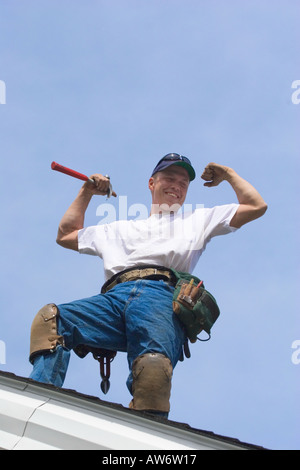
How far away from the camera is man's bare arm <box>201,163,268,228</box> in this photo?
20.2 feet

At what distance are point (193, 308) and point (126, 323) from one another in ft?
1.52

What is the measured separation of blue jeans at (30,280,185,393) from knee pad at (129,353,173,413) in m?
0.10

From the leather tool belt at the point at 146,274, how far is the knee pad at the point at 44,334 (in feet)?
2.21

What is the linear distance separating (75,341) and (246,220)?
155cm

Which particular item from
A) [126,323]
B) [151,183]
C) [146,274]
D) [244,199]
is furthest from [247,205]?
[126,323]

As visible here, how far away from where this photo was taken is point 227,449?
12.7ft

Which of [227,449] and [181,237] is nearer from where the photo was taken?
[227,449]

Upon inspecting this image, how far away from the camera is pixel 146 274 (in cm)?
601

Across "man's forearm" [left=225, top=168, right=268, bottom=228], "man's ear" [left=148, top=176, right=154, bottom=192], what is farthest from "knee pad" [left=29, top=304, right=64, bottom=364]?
"man's ear" [left=148, top=176, right=154, bottom=192]

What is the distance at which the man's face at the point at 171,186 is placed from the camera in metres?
6.71

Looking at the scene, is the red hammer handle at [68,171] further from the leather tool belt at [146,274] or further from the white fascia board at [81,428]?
the white fascia board at [81,428]

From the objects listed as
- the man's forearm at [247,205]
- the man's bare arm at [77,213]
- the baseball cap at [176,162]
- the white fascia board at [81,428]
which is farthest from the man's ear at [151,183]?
the white fascia board at [81,428]
